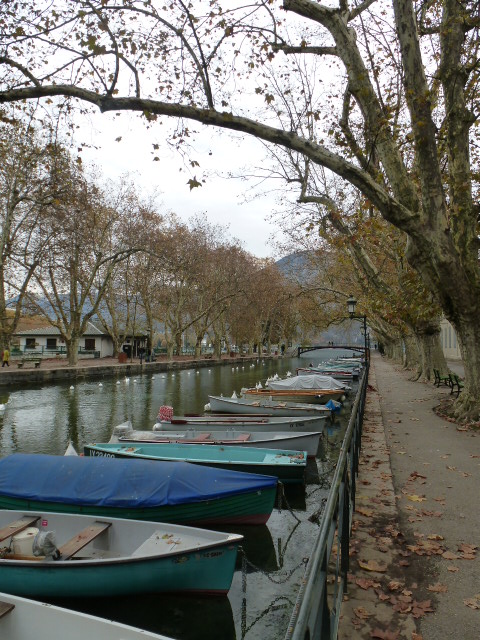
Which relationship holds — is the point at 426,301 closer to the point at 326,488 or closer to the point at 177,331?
the point at 326,488

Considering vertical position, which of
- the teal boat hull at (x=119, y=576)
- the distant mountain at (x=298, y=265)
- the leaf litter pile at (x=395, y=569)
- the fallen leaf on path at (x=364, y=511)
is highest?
the distant mountain at (x=298, y=265)

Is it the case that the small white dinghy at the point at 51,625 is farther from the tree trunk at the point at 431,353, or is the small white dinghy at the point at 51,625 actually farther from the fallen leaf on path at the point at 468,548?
the tree trunk at the point at 431,353

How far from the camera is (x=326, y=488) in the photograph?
10914 mm

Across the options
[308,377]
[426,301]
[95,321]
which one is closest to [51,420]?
[308,377]

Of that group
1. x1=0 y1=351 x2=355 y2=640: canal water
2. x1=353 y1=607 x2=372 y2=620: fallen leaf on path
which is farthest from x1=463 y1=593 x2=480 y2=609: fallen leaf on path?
x1=0 y1=351 x2=355 y2=640: canal water

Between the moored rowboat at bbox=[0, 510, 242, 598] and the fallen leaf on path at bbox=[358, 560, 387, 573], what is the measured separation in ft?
5.33

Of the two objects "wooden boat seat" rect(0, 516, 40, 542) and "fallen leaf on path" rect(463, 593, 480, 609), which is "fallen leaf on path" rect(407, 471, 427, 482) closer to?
"fallen leaf on path" rect(463, 593, 480, 609)

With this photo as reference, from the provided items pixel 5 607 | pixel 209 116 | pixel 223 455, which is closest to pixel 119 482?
pixel 5 607

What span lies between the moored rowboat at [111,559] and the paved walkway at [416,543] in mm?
1783

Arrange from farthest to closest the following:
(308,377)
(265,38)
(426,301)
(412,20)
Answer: (308,377) < (426,301) < (265,38) < (412,20)

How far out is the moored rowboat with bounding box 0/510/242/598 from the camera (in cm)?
552

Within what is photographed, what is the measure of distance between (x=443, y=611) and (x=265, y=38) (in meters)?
10.4

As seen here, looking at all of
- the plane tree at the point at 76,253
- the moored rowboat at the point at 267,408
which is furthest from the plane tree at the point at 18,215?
the moored rowboat at the point at 267,408

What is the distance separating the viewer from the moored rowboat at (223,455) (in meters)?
9.73
